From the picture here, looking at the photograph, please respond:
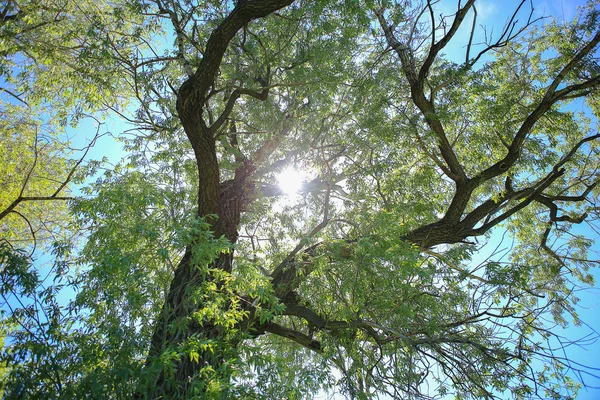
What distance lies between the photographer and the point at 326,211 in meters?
5.29

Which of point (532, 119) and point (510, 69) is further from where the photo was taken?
point (510, 69)

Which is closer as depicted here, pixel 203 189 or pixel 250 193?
pixel 203 189

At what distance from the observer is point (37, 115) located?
8734 mm

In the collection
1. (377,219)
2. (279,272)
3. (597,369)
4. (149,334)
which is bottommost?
(149,334)

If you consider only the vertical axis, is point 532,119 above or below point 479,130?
below

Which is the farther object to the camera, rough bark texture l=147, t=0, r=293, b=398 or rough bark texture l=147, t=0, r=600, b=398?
rough bark texture l=147, t=0, r=600, b=398

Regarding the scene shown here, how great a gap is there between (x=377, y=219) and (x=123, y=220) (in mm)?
2785

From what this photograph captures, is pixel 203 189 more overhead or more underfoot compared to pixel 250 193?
more underfoot

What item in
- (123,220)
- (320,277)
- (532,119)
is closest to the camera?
(123,220)

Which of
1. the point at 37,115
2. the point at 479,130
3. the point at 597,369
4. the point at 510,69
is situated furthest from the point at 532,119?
the point at 37,115

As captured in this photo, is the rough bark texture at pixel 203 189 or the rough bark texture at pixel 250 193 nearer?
the rough bark texture at pixel 203 189

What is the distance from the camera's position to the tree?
352 centimetres

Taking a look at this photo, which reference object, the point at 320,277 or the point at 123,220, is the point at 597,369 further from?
the point at 123,220

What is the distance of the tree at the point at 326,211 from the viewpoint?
352 centimetres
